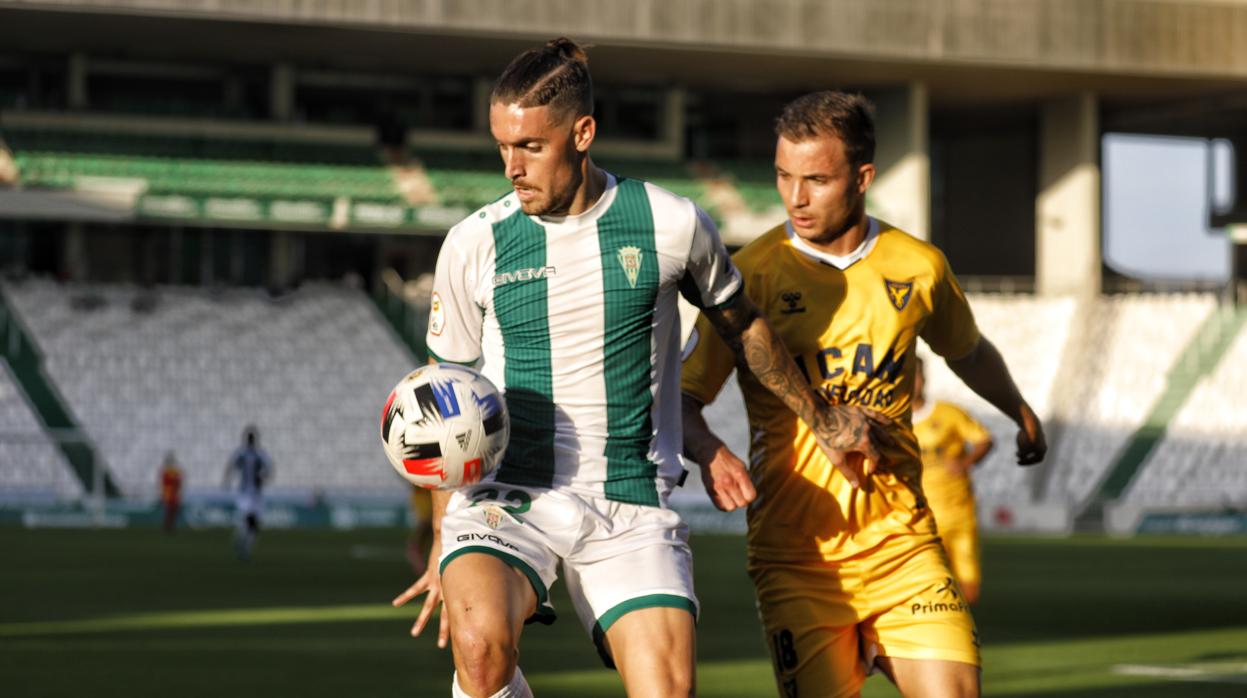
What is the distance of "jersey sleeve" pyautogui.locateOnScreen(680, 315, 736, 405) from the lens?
20.4ft

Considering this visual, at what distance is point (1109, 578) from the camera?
73.9 feet

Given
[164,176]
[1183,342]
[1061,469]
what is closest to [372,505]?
[164,176]

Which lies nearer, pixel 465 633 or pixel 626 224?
pixel 465 633

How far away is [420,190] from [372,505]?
43.4 ft

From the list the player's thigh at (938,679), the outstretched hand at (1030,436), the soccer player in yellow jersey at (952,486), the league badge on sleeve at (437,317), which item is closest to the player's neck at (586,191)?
the league badge on sleeve at (437,317)

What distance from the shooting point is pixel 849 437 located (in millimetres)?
5922

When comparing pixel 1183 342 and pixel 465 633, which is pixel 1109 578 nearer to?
pixel 465 633

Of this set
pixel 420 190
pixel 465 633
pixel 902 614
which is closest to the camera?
pixel 465 633

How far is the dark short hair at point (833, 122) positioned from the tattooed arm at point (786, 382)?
0.60 meters

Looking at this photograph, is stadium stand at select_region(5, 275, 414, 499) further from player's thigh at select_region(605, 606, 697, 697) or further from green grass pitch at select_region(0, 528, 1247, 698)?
player's thigh at select_region(605, 606, 697, 697)

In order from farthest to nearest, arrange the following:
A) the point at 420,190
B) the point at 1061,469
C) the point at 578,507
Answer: the point at 420,190, the point at 1061,469, the point at 578,507

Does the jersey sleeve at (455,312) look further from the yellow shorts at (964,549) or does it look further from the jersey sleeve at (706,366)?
the yellow shorts at (964,549)

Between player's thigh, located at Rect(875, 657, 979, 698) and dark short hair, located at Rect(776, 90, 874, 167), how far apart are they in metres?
1.58

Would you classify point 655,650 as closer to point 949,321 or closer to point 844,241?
point 844,241
